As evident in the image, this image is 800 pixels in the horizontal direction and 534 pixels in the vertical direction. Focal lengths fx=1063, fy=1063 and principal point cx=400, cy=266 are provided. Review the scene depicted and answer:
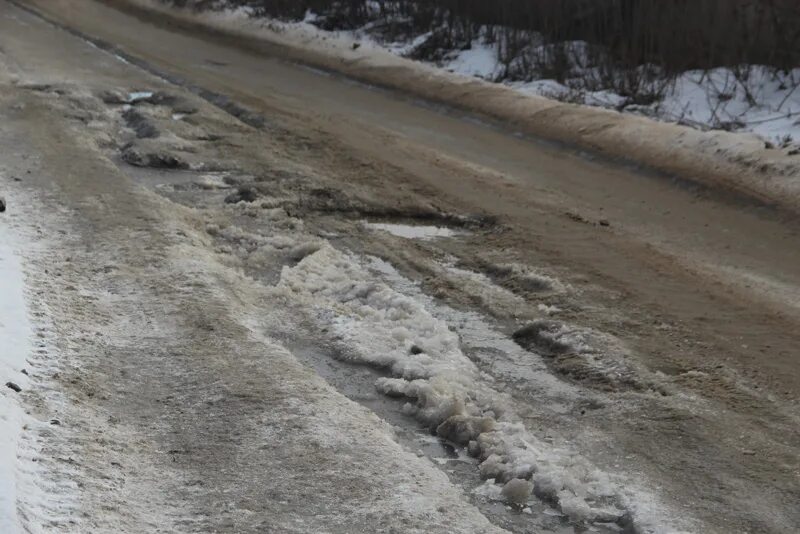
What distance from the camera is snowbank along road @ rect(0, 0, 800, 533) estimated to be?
3857 mm

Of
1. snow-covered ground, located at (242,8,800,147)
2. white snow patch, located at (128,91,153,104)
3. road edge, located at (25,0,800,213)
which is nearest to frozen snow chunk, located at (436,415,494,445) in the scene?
road edge, located at (25,0,800,213)

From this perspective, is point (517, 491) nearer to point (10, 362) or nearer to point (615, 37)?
point (10, 362)

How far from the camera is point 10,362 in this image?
4574mm

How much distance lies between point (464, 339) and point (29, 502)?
258 cm

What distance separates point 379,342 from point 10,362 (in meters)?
1.72

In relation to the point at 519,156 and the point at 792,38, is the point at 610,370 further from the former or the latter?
the point at 792,38

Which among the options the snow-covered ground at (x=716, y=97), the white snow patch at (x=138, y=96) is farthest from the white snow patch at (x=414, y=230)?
the white snow patch at (x=138, y=96)

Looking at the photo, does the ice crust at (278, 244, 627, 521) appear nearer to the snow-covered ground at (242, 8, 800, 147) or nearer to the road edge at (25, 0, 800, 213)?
the road edge at (25, 0, 800, 213)

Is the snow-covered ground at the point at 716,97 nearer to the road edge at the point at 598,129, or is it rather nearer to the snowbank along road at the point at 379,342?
the road edge at the point at 598,129

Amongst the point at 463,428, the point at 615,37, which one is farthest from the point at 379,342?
the point at 615,37

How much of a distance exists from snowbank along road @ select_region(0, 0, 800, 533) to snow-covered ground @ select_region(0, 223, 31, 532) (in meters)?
0.02

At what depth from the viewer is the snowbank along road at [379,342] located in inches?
152

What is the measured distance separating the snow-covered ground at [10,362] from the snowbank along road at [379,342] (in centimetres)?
2

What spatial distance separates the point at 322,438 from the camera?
4242mm
